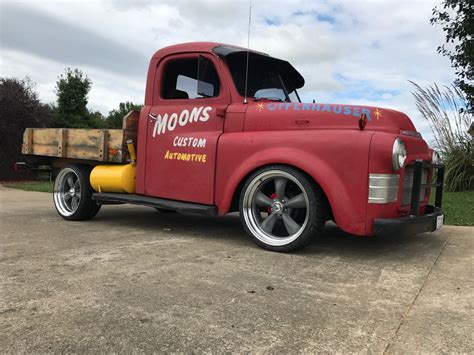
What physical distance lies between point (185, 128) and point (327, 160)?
174cm

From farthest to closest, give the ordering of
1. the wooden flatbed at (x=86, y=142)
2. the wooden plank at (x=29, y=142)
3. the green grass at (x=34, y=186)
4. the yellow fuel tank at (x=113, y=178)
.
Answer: the green grass at (x=34, y=186) → the wooden plank at (x=29, y=142) → the wooden flatbed at (x=86, y=142) → the yellow fuel tank at (x=113, y=178)

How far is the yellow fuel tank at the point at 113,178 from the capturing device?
532 cm

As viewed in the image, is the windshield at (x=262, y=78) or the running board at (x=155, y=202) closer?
the running board at (x=155, y=202)

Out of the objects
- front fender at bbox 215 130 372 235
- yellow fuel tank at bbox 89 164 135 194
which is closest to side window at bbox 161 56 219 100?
front fender at bbox 215 130 372 235

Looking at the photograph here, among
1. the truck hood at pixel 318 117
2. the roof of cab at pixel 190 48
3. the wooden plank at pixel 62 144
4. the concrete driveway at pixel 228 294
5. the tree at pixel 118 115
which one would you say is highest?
the tree at pixel 118 115

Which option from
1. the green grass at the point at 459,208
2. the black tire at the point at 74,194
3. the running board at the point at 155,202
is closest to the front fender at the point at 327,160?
the running board at the point at 155,202

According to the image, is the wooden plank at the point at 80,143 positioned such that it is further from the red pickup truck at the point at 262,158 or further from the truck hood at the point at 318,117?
the truck hood at the point at 318,117

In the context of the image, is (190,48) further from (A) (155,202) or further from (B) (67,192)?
(B) (67,192)

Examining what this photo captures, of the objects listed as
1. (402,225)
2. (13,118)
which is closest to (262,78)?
(402,225)

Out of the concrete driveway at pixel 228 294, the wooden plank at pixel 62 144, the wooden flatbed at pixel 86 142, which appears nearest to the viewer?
the concrete driveway at pixel 228 294

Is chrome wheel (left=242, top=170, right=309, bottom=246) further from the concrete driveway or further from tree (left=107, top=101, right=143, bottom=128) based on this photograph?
tree (left=107, top=101, right=143, bottom=128)

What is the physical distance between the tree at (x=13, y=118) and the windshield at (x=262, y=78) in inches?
503

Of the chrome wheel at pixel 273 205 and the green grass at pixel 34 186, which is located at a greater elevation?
the chrome wheel at pixel 273 205

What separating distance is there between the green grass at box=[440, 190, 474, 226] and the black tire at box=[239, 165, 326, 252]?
2830mm
